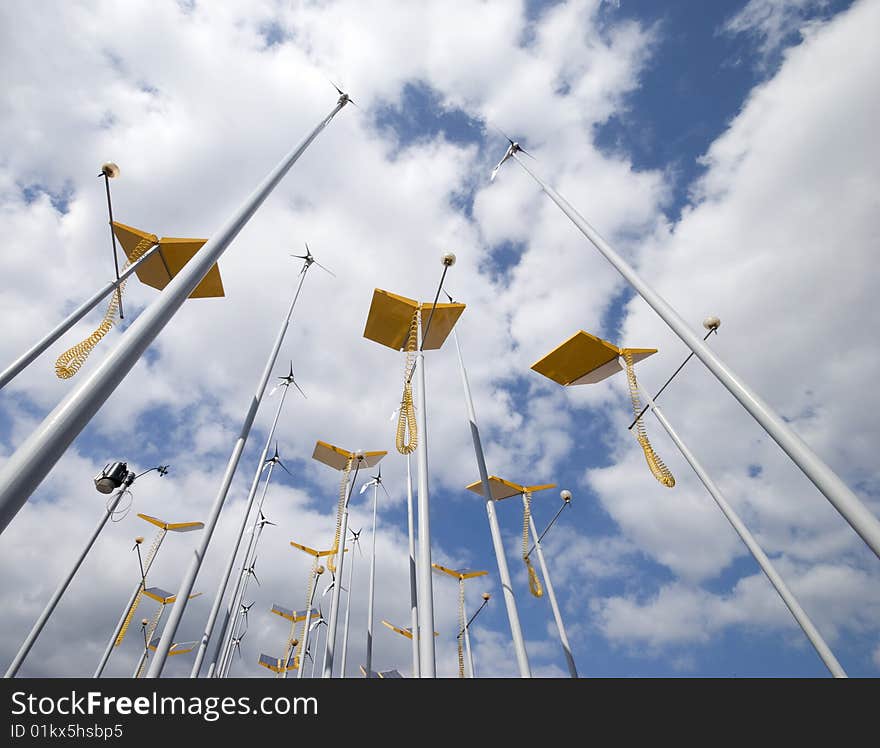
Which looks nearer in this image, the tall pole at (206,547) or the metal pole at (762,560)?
the tall pole at (206,547)

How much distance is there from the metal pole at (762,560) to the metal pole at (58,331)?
48.9 ft

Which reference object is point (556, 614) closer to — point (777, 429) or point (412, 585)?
point (412, 585)

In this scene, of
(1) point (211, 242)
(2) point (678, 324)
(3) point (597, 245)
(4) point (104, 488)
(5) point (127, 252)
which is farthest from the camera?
(5) point (127, 252)

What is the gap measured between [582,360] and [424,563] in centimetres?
936

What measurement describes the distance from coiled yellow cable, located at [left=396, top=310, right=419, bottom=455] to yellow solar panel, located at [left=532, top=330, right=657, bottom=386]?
15.4 feet

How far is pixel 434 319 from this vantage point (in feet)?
41.3

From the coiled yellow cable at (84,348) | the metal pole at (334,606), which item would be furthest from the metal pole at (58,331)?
the metal pole at (334,606)

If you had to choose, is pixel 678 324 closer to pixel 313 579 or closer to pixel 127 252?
pixel 127 252

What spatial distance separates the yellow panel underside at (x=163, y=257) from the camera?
12922 mm

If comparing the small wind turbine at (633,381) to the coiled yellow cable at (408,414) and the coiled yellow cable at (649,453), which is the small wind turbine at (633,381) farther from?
the coiled yellow cable at (408,414)

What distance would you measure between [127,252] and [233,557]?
386 inches
